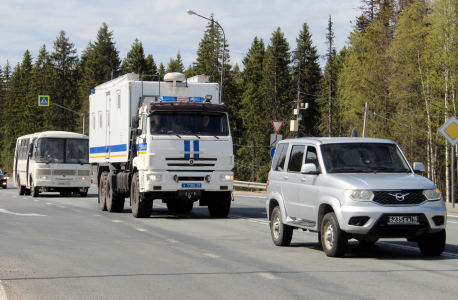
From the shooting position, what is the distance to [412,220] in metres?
9.73

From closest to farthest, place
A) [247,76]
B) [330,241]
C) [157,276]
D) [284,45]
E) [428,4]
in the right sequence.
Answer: [157,276], [330,241], [428,4], [284,45], [247,76]

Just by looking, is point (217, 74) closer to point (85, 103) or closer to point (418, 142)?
point (85, 103)

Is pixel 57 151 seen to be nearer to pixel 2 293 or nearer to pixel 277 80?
pixel 2 293

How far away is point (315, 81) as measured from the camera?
83.1 m

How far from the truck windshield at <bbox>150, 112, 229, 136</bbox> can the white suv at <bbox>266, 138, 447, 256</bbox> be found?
5685 millimetres

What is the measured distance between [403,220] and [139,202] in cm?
985

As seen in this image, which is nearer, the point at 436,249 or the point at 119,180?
the point at 436,249

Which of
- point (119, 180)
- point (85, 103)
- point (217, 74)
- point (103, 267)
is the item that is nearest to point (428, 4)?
point (119, 180)

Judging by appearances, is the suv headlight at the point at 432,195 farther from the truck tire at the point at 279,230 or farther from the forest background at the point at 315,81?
the forest background at the point at 315,81

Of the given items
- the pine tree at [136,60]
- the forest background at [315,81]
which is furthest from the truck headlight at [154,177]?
the pine tree at [136,60]

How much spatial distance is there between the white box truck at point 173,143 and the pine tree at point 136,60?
251 ft

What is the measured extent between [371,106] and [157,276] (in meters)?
44.1

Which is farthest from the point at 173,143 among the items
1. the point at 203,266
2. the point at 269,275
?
the point at 269,275

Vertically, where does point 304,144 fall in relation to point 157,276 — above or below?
above
